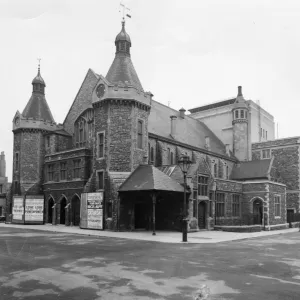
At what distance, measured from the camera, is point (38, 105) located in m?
42.0

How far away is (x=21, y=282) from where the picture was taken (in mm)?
8961

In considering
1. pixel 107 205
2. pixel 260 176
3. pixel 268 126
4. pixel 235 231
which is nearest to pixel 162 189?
pixel 107 205

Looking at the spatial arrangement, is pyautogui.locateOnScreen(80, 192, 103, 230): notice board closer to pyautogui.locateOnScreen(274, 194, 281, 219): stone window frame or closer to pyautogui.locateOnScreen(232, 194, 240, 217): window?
pyautogui.locateOnScreen(232, 194, 240, 217): window

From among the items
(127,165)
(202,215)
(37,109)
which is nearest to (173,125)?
(127,165)

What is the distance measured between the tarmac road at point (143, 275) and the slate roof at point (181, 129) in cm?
2285

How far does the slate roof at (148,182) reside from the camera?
26.5 m

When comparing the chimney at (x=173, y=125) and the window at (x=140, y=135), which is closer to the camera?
the window at (x=140, y=135)

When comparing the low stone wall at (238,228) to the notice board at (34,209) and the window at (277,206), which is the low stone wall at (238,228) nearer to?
the window at (277,206)

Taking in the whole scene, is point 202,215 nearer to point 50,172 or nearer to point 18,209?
point 50,172

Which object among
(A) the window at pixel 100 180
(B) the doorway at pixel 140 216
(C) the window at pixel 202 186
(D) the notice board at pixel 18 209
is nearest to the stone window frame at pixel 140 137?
(A) the window at pixel 100 180

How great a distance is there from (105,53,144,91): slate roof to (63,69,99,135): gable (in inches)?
164

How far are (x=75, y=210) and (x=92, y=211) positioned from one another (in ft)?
16.2

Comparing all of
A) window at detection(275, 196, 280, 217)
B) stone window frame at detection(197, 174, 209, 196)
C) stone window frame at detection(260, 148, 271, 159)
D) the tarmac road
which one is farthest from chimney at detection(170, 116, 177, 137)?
the tarmac road

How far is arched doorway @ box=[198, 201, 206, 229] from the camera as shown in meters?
30.8
